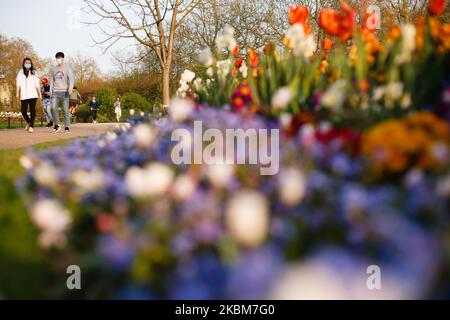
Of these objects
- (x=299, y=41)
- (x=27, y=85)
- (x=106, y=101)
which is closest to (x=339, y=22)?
(x=299, y=41)

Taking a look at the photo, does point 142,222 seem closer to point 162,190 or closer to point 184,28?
point 162,190

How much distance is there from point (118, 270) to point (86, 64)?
2023 inches

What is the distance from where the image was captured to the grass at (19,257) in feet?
4.92

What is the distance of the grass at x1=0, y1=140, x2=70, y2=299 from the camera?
1499 mm

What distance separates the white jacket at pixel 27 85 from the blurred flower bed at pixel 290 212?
7.36m

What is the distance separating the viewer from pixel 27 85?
9.09m

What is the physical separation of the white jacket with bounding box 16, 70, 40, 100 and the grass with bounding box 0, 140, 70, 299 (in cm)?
756

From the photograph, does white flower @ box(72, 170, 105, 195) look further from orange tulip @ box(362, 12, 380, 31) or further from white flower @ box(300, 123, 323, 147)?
orange tulip @ box(362, 12, 380, 31)

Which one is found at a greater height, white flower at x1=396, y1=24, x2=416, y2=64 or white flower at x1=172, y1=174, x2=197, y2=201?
white flower at x1=396, y1=24, x2=416, y2=64

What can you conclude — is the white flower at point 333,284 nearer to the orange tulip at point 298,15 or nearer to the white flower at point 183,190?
Result: the white flower at point 183,190

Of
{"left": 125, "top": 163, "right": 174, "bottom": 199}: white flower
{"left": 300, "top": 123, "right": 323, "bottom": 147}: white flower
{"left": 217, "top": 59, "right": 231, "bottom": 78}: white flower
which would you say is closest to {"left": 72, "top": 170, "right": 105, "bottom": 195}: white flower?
{"left": 125, "top": 163, "right": 174, "bottom": 199}: white flower

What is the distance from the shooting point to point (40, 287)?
1495 mm

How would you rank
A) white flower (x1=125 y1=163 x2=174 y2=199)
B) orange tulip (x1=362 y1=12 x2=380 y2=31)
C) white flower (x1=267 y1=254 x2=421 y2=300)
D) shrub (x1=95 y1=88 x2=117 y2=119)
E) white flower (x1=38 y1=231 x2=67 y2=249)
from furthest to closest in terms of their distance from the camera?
shrub (x1=95 y1=88 x2=117 y2=119), orange tulip (x1=362 y1=12 x2=380 y2=31), white flower (x1=38 y1=231 x2=67 y2=249), white flower (x1=125 y1=163 x2=174 y2=199), white flower (x1=267 y1=254 x2=421 y2=300)

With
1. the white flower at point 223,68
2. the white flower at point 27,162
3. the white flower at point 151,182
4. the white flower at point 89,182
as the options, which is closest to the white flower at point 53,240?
Answer: the white flower at point 89,182
